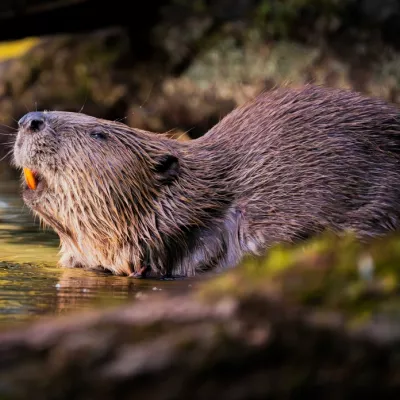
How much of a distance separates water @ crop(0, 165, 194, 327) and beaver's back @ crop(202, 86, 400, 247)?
63cm

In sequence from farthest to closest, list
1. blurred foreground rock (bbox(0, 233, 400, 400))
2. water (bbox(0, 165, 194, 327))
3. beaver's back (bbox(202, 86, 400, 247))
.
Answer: beaver's back (bbox(202, 86, 400, 247)) < water (bbox(0, 165, 194, 327)) < blurred foreground rock (bbox(0, 233, 400, 400))

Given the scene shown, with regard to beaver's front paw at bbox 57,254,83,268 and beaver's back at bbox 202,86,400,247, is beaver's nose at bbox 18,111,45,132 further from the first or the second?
beaver's back at bbox 202,86,400,247

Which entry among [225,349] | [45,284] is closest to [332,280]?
[225,349]

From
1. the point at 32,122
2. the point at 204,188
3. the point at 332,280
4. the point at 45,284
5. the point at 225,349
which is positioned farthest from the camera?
the point at 204,188

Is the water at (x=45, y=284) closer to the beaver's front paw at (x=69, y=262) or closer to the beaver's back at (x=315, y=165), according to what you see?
the beaver's front paw at (x=69, y=262)

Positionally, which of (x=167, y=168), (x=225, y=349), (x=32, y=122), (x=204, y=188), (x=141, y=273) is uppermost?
(x=32, y=122)

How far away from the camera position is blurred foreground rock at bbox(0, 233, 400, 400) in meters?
1.79

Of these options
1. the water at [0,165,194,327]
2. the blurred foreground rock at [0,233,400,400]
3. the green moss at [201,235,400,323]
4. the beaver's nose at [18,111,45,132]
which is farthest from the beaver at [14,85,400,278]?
the blurred foreground rock at [0,233,400,400]

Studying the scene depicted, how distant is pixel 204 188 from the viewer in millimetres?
5203

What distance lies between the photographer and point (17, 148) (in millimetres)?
5062

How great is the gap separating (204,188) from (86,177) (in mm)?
630

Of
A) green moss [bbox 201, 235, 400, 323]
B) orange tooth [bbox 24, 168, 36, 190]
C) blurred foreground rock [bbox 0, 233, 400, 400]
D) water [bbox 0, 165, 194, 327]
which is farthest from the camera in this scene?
orange tooth [bbox 24, 168, 36, 190]

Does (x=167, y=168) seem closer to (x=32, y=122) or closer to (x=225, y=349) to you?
(x=32, y=122)

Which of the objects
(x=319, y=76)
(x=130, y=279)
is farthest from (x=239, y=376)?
(x=319, y=76)
